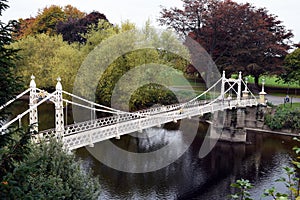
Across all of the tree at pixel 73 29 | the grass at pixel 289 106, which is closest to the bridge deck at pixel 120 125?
the grass at pixel 289 106

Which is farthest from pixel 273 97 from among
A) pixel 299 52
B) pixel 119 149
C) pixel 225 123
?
pixel 119 149

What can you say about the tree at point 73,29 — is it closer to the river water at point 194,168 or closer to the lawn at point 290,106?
the river water at point 194,168

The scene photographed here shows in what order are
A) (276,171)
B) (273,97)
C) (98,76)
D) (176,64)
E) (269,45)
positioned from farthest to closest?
(273,97), (269,45), (176,64), (98,76), (276,171)

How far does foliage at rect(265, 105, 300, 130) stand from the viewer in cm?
2723

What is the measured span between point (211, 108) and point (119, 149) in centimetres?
682

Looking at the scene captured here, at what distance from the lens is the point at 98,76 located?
21266mm

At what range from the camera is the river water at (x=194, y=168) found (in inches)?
622

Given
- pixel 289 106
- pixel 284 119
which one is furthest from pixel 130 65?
pixel 289 106

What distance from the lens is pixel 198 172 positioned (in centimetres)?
1848

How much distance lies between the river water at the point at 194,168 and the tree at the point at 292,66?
384 inches

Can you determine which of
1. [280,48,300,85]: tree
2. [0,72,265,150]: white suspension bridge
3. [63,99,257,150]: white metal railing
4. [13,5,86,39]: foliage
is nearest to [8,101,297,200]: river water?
[63,99,257,150]: white metal railing

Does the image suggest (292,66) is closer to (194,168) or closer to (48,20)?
(194,168)

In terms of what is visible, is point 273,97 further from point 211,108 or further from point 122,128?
point 122,128

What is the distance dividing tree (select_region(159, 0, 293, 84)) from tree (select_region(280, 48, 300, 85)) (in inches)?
33.0
